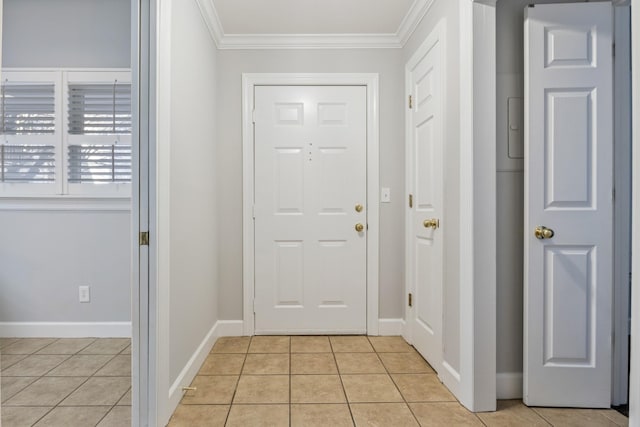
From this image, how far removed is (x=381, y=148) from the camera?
2961 mm

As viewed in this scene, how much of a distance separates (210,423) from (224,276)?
1.32 m

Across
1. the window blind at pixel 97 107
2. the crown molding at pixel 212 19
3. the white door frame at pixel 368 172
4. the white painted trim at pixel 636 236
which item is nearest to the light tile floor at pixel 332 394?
the white door frame at pixel 368 172

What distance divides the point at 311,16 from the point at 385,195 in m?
1.46

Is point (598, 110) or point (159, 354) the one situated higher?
point (598, 110)

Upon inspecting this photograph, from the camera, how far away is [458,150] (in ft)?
6.47

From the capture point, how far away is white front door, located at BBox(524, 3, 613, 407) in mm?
1823

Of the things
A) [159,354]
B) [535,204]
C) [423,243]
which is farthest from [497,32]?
[159,354]

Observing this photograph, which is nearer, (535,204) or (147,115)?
(147,115)

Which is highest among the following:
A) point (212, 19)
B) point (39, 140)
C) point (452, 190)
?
point (212, 19)

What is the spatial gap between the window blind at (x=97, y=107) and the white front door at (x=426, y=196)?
2229mm

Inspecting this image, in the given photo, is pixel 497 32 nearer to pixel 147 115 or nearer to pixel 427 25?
pixel 427 25

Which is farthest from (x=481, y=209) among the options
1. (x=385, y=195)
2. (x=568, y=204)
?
(x=385, y=195)

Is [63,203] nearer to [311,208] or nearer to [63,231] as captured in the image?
[63,231]

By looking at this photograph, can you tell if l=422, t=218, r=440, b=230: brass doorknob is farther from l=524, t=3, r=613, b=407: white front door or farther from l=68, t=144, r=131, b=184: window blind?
l=68, t=144, r=131, b=184: window blind
